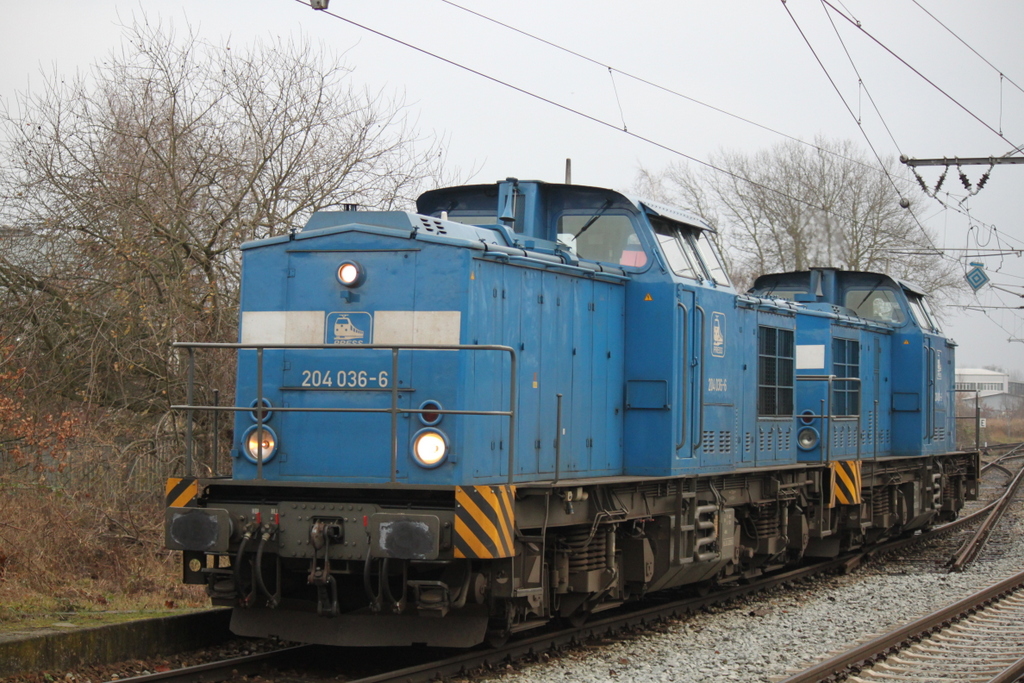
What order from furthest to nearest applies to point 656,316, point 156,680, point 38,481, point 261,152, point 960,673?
point 261,152, point 38,481, point 656,316, point 960,673, point 156,680

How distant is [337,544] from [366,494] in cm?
40

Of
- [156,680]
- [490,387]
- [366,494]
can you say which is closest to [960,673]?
[490,387]

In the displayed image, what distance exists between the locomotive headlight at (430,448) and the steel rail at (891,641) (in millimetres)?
2539

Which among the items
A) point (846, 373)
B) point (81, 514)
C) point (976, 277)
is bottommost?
point (81, 514)

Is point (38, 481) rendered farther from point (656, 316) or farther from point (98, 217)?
point (656, 316)

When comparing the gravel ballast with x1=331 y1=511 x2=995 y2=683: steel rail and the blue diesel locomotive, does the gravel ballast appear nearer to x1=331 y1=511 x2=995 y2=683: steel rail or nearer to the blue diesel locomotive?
x1=331 y1=511 x2=995 y2=683: steel rail

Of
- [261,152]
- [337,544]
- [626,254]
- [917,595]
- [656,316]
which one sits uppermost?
[261,152]

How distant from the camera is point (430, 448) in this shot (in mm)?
6531

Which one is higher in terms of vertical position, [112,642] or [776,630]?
[112,642]

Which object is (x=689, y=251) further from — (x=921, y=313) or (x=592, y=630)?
(x=921, y=313)

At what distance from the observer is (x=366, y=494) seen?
256 inches

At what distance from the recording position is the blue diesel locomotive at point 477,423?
632 centimetres

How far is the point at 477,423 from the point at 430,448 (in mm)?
394

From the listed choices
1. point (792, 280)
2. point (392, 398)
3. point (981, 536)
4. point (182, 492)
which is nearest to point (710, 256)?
point (392, 398)
